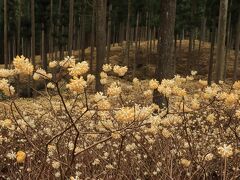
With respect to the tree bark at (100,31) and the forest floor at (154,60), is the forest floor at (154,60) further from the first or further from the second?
the tree bark at (100,31)

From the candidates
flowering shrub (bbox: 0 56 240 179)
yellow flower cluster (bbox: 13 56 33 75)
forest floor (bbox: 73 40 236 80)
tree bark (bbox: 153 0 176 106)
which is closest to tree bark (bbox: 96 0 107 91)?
tree bark (bbox: 153 0 176 106)

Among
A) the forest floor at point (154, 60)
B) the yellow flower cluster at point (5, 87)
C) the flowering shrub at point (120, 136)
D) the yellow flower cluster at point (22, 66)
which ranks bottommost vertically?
the forest floor at point (154, 60)

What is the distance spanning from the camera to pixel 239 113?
3.80m

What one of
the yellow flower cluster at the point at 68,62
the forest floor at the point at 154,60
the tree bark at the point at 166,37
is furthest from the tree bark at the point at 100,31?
the forest floor at the point at 154,60

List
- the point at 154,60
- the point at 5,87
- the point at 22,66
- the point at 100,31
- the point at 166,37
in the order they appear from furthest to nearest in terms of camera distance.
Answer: the point at 154,60 → the point at 100,31 → the point at 166,37 → the point at 5,87 → the point at 22,66

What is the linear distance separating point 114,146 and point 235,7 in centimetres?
2479

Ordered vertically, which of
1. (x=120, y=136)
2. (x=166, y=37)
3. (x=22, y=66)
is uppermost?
(x=166, y=37)

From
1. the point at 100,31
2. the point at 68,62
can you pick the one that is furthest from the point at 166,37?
the point at 68,62

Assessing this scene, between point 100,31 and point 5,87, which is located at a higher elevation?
point 100,31

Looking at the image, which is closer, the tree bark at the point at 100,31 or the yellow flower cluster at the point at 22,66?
the yellow flower cluster at the point at 22,66

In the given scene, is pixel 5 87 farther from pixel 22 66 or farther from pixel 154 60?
pixel 154 60

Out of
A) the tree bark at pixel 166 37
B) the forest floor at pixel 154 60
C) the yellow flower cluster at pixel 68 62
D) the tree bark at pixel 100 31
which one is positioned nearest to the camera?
the yellow flower cluster at pixel 68 62

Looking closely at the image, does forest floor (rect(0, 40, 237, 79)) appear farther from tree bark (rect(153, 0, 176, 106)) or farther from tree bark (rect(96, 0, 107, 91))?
tree bark (rect(153, 0, 176, 106))

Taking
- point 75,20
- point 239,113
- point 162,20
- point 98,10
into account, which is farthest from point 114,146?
point 75,20
